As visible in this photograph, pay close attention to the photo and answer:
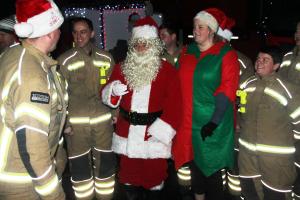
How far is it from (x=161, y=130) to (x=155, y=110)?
23cm

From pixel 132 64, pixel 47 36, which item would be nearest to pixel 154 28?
pixel 132 64

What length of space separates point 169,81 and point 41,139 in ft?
5.62

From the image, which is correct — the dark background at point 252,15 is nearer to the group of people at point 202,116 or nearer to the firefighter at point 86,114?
the group of people at point 202,116

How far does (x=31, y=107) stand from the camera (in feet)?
7.53

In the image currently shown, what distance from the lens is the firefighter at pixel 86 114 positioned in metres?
4.46

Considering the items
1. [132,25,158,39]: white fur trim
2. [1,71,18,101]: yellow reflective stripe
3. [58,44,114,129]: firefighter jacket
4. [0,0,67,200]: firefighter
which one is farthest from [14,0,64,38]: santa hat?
[58,44,114,129]: firefighter jacket

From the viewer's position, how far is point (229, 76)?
363 centimetres

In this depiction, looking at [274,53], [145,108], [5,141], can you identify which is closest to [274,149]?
[274,53]

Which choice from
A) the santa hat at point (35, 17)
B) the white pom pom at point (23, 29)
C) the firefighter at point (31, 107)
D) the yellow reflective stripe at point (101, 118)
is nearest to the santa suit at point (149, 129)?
the yellow reflective stripe at point (101, 118)

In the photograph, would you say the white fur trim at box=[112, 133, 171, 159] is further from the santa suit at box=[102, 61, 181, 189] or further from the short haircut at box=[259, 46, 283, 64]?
the short haircut at box=[259, 46, 283, 64]

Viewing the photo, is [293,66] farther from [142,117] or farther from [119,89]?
[119,89]

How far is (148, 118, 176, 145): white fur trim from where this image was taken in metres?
3.62

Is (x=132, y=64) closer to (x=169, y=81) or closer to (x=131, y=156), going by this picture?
(x=169, y=81)

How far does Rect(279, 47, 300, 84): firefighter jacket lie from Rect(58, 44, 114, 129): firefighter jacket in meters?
2.40
